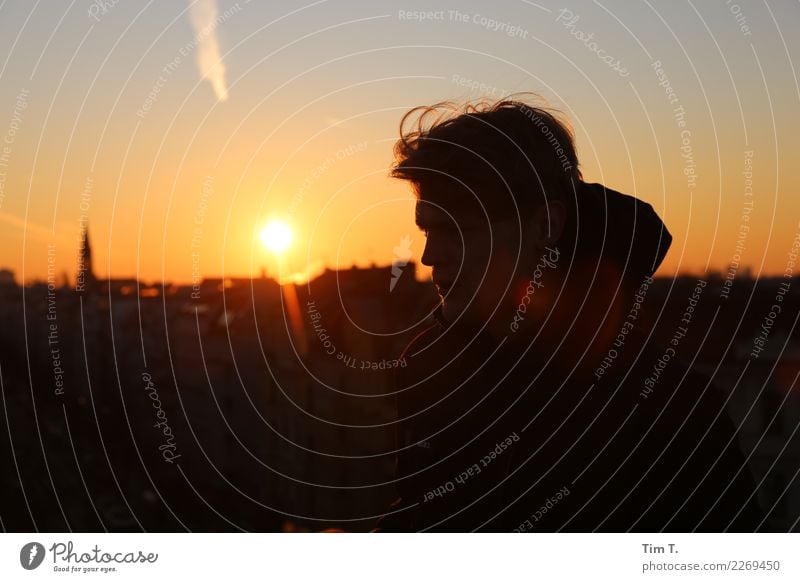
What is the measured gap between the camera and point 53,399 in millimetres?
8656

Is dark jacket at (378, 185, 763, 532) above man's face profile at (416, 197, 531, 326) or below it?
below

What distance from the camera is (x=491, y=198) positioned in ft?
5.50

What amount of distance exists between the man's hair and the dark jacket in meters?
0.10

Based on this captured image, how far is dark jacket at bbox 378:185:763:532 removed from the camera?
57.2 inches

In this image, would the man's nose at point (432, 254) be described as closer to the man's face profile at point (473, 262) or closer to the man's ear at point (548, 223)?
the man's face profile at point (473, 262)

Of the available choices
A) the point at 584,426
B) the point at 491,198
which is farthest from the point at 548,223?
the point at 584,426

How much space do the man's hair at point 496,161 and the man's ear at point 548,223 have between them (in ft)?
0.08

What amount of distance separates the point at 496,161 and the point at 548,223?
0.17 meters

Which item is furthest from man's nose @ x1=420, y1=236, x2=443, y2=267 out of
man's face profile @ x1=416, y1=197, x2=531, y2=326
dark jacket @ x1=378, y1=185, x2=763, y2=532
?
dark jacket @ x1=378, y1=185, x2=763, y2=532

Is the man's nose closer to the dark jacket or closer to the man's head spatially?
the man's head

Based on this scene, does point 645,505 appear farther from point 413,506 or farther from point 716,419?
point 413,506

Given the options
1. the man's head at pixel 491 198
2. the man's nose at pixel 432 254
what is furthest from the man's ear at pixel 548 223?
the man's nose at pixel 432 254

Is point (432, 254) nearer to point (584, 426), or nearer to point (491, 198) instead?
point (491, 198)
